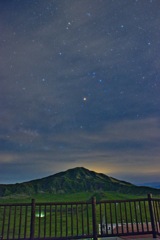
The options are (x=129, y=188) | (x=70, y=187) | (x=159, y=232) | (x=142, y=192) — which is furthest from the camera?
(x=70, y=187)

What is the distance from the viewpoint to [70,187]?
19662 centimetres

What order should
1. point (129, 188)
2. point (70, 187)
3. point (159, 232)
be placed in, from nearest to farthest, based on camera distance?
point (159, 232)
point (129, 188)
point (70, 187)

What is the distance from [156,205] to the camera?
5.66 metres

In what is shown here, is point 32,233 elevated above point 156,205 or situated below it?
below

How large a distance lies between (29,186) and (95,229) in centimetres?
20640

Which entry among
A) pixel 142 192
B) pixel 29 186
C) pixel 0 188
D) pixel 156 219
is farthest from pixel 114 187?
pixel 156 219

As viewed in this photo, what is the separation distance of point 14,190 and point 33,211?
194 m

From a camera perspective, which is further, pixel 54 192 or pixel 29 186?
pixel 29 186

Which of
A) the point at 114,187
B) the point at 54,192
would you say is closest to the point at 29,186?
the point at 54,192

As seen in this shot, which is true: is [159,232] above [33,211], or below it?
below

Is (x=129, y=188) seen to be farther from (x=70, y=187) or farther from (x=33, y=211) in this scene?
(x=33, y=211)

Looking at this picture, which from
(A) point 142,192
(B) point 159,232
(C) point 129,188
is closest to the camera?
(B) point 159,232

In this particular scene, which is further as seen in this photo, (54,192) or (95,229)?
(54,192)

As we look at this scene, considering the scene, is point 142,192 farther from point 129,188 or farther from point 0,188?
point 0,188
